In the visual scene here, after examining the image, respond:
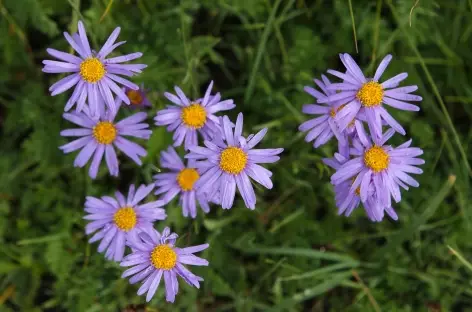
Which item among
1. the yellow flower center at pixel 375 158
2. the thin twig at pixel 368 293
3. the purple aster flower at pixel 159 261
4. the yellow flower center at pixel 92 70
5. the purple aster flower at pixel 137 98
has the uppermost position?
the purple aster flower at pixel 137 98

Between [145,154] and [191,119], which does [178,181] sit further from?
[191,119]

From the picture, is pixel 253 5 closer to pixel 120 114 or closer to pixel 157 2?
pixel 157 2

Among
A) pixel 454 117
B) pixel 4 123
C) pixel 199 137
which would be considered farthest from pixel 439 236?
pixel 4 123

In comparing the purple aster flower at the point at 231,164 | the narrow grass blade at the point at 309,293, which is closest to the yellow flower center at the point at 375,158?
the purple aster flower at the point at 231,164

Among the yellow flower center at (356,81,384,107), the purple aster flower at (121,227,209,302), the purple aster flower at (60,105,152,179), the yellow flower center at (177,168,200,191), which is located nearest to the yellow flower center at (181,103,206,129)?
the purple aster flower at (60,105,152,179)

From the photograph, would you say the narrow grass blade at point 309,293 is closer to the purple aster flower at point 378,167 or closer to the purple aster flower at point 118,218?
the purple aster flower at point 378,167

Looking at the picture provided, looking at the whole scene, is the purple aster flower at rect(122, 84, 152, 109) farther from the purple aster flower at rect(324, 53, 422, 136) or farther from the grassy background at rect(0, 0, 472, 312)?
the purple aster flower at rect(324, 53, 422, 136)

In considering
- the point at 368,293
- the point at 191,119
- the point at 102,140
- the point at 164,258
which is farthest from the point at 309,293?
the point at 102,140
